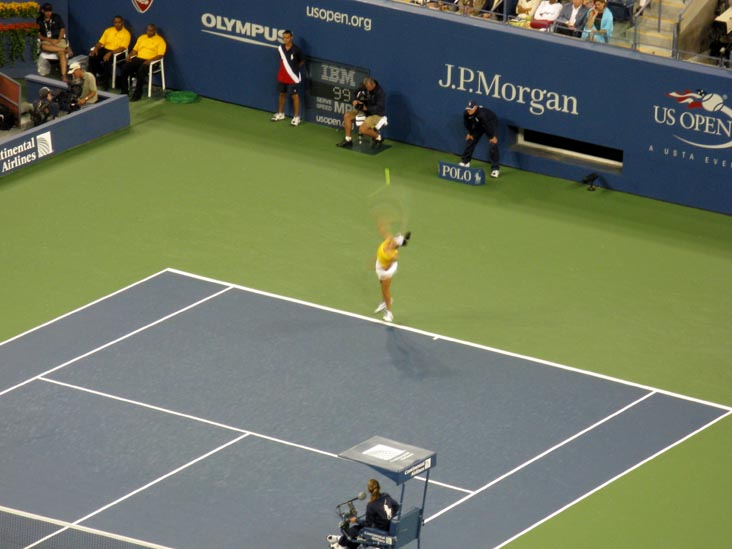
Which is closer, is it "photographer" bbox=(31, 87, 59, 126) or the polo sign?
the polo sign

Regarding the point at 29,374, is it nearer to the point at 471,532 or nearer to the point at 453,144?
the point at 471,532

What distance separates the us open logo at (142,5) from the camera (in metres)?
38.2

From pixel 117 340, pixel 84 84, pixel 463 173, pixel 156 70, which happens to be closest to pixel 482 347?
pixel 117 340

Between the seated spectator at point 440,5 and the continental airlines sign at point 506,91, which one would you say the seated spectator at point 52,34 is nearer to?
the seated spectator at point 440,5

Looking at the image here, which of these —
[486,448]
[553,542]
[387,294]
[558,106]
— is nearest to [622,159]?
[558,106]

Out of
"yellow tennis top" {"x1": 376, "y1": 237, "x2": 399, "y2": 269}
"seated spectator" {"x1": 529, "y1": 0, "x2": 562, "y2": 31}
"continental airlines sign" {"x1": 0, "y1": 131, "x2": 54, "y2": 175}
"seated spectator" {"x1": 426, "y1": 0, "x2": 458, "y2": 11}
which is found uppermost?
"seated spectator" {"x1": 529, "y1": 0, "x2": 562, "y2": 31}

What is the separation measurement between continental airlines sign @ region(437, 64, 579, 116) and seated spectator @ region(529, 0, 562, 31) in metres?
1.22

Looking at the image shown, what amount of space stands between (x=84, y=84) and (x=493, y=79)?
8172mm

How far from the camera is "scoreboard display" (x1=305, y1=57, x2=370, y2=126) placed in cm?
3622

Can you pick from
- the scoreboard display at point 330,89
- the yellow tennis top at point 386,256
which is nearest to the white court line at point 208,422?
the yellow tennis top at point 386,256

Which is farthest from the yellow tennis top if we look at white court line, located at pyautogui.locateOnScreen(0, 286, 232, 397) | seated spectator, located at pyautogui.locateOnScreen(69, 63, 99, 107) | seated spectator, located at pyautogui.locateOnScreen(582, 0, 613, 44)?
seated spectator, located at pyautogui.locateOnScreen(69, 63, 99, 107)

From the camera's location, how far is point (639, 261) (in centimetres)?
3164

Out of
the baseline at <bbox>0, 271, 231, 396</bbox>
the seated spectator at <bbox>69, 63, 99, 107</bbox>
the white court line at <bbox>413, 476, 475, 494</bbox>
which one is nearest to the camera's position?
the white court line at <bbox>413, 476, 475, 494</bbox>

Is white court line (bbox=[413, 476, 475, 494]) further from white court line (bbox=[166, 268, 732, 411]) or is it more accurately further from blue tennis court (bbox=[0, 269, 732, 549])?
white court line (bbox=[166, 268, 732, 411])
